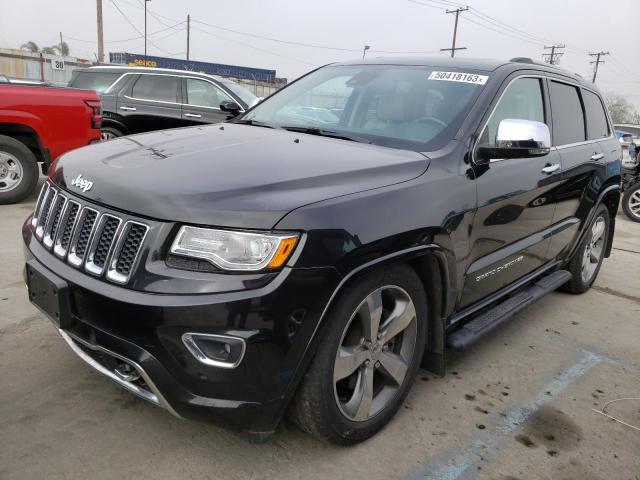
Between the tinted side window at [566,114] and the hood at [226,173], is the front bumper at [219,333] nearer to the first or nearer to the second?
the hood at [226,173]

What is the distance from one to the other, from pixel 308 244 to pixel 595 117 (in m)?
3.60

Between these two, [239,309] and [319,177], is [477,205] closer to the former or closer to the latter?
[319,177]

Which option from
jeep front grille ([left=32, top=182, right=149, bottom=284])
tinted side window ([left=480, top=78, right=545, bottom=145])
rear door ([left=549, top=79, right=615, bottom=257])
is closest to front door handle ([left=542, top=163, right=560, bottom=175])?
rear door ([left=549, top=79, right=615, bottom=257])

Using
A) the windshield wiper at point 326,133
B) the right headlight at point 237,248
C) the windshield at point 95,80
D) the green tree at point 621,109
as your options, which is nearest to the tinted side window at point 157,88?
the windshield at point 95,80

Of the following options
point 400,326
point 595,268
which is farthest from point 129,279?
point 595,268

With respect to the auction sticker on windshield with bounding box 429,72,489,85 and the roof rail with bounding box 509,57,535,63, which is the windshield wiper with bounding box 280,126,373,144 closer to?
the auction sticker on windshield with bounding box 429,72,489,85

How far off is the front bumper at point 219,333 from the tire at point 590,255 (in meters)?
3.26

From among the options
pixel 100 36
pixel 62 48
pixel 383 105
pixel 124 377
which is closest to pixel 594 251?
pixel 383 105

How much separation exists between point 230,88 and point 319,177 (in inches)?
290

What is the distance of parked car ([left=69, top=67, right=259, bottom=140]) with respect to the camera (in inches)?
344

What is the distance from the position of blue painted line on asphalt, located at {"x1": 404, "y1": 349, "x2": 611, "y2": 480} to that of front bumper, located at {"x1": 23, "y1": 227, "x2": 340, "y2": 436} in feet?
2.62

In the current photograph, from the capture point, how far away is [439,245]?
8.15 ft

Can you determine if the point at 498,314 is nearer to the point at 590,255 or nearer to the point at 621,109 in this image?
the point at 590,255

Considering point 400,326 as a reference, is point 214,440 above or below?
below
